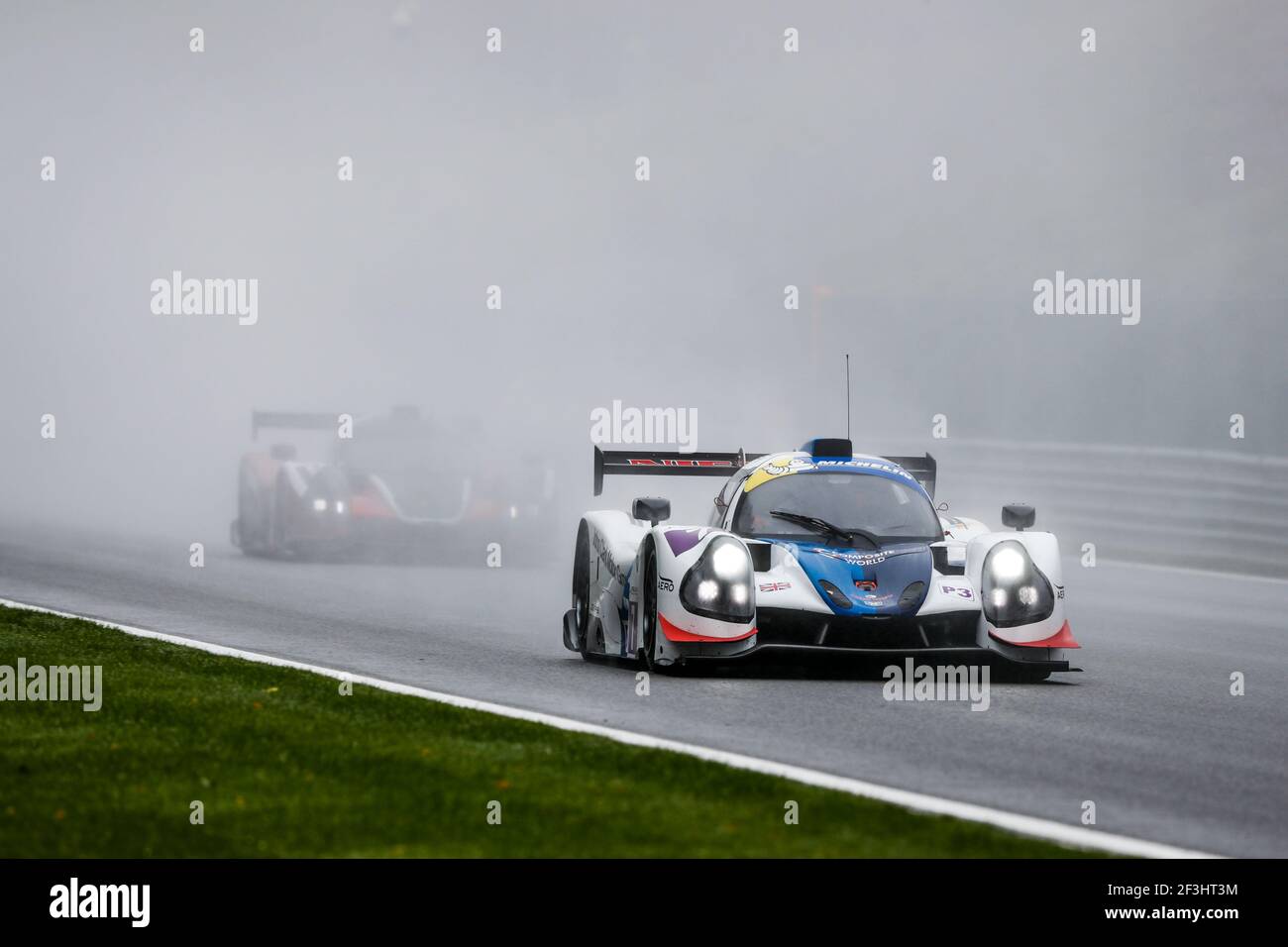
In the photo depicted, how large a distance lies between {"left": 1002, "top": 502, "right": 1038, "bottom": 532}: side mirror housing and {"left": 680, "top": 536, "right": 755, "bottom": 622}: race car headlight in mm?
1609

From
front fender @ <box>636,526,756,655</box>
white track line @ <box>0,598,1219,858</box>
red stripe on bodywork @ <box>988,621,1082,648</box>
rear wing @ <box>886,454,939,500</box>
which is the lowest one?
white track line @ <box>0,598,1219,858</box>

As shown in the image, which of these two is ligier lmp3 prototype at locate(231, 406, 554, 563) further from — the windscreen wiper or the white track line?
the white track line

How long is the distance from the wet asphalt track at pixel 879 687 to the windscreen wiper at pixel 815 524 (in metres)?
0.79

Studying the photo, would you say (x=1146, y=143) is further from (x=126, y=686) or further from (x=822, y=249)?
(x=126, y=686)

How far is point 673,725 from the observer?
287 inches

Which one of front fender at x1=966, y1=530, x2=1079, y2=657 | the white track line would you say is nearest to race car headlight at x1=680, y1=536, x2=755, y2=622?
front fender at x1=966, y1=530, x2=1079, y2=657

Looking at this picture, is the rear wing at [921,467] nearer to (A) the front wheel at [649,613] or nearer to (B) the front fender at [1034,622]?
(B) the front fender at [1034,622]

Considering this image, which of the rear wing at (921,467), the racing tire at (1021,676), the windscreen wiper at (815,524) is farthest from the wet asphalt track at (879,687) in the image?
the rear wing at (921,467)

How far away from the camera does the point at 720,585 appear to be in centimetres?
869

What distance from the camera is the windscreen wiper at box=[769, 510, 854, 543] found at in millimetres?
9289

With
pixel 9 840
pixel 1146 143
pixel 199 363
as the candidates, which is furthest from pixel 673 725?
pixel 199 363

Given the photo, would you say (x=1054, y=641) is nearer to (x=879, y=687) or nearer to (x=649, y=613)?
(x=879, y=687)

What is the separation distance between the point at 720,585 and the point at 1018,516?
1860mm
